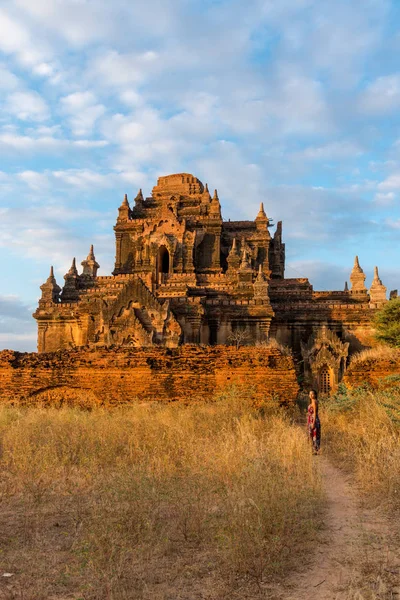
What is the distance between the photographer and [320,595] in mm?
3398

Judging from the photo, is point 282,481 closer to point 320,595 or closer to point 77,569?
point 320,595

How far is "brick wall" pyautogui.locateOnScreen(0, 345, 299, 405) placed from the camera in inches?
448

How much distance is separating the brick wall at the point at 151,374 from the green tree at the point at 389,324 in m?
9.90

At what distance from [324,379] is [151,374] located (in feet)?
37.0

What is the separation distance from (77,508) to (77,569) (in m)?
1.34

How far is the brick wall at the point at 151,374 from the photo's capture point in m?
11.4

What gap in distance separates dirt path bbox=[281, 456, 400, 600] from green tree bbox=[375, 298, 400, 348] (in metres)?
15.5

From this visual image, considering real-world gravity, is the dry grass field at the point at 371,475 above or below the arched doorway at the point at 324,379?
below

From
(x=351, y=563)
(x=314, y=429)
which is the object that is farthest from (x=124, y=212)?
(x=351, y=563)

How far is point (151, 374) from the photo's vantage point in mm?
11789

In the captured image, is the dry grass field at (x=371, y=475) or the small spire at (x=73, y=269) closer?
the dry grass field at (x=371, y=475)

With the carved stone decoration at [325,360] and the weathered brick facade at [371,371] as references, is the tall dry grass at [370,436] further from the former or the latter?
the carved stone decoration at [325,360]

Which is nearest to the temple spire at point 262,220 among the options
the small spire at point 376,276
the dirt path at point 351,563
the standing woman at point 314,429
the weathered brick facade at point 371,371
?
the small spire at point 376,276

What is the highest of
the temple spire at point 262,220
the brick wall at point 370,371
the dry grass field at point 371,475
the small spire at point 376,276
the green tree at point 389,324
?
the temple spire at point 262,220
